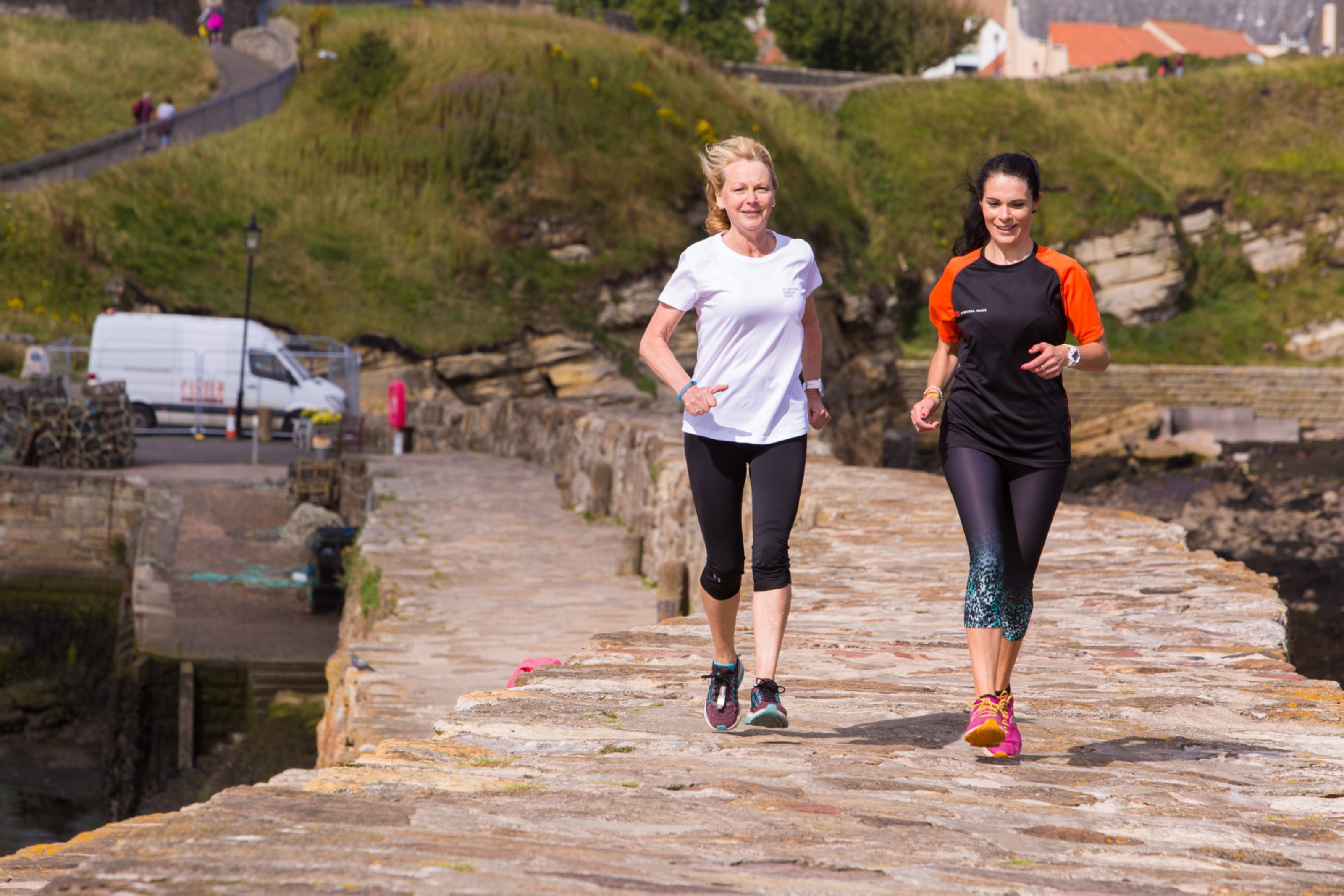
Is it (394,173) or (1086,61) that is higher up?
(1086,61)

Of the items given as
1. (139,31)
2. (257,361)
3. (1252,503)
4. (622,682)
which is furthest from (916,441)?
(622,682)

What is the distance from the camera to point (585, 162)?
33781mm

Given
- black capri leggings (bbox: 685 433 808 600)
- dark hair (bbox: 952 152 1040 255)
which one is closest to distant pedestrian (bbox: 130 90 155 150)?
black capri leggings (bbox: 685 433 808 600)

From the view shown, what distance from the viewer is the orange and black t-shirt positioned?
3756mm

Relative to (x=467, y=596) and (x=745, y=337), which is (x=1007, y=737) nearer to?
(x=745, y=337)

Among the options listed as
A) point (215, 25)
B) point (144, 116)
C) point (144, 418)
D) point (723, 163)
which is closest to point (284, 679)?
point (723, 163)

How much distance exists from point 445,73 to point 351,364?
11629mm

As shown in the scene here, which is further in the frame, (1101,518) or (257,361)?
(257,361)

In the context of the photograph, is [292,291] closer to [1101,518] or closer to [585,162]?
[585,162]

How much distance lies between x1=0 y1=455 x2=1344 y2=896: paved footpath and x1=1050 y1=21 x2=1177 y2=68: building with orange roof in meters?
67.0

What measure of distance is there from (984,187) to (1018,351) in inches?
19.5

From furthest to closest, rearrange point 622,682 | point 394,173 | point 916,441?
1. point 916,441
2. point 394,173
3. point 622,682

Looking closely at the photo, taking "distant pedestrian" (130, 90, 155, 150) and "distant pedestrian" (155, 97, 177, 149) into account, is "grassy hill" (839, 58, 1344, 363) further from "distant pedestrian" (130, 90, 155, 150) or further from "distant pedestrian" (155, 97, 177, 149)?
"distant pedestrian" (130, 90, 155, 150)

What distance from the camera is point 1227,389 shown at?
40.7 meters
